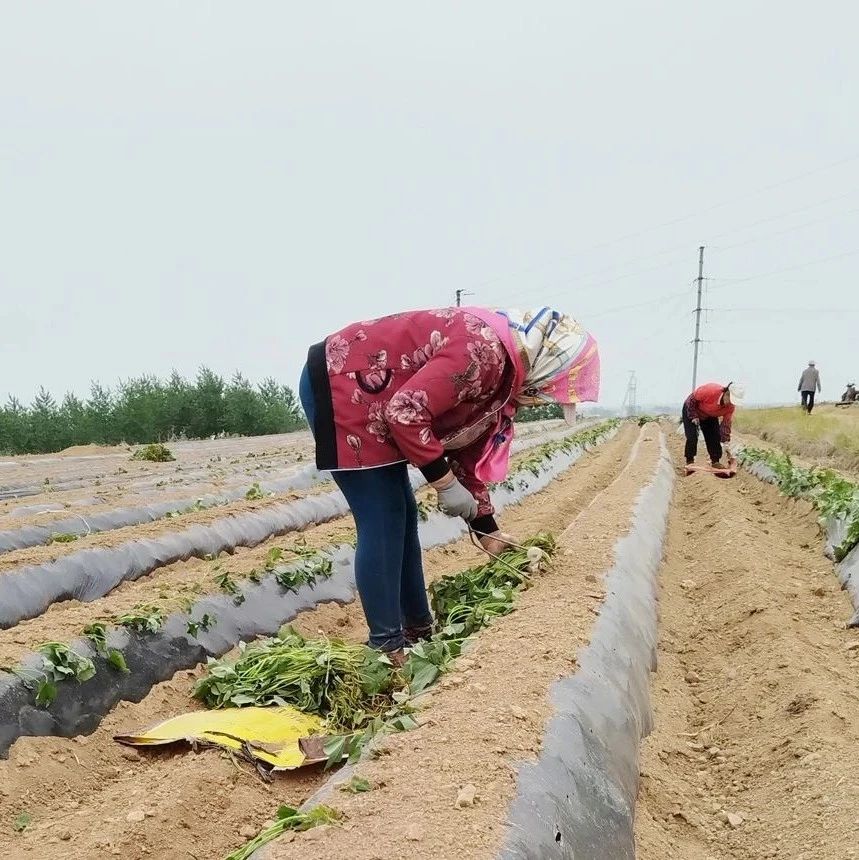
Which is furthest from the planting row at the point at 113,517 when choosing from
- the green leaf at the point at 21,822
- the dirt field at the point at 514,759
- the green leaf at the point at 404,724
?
the green leaf at the point at 404,724

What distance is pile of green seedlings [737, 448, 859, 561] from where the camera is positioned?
5344 millimetres

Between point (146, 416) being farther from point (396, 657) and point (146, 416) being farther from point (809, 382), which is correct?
point (396, 657)

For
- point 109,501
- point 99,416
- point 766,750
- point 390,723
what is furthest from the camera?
point 99,416

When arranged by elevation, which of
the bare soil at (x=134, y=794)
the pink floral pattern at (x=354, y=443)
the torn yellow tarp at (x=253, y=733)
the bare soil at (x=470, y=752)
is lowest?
the bare soil at (x=134, y=794)

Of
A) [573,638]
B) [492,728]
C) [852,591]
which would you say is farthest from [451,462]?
[852,591]

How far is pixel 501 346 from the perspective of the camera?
296cm

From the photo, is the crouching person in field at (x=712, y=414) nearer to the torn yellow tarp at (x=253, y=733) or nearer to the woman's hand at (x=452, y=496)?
the woman's hand at (x=452, y=496)

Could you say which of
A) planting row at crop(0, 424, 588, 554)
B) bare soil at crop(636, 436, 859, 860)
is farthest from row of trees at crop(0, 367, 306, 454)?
bare soil at crop(636, 436, 859, 860)

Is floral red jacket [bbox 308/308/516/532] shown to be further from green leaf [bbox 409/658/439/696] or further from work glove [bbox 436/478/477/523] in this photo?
green leaf [bbox 409/658/439/696]

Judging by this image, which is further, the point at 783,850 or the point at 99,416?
the point at 99,416

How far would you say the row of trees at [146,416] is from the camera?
30656 millimetres

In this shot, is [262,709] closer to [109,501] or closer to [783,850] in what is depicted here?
[783,850]

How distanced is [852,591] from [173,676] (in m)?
3.68

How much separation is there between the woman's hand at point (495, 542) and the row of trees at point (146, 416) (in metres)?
30.4
